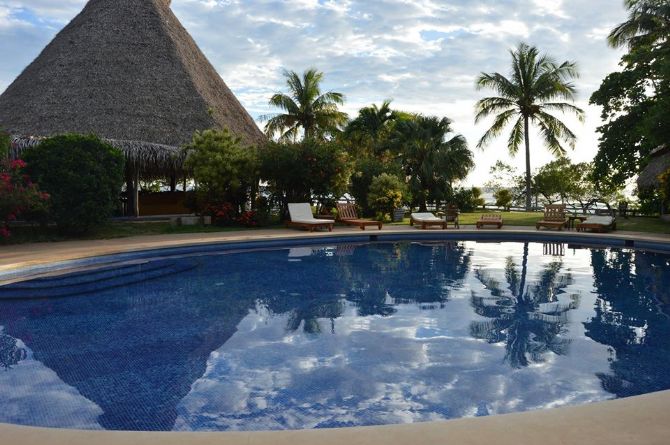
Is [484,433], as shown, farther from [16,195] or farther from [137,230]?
[137,230]

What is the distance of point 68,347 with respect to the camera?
5621mm

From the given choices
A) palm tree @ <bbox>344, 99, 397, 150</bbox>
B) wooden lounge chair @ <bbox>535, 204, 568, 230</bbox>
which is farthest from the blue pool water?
palm tree @ <bbox>344, 99, 397, 150</bbox>

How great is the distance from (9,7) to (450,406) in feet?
72.7

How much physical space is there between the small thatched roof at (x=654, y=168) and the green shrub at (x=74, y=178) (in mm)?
19293

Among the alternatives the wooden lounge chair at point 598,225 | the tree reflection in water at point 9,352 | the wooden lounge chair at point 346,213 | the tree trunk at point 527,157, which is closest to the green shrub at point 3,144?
the tree reflection in water at point 9,352

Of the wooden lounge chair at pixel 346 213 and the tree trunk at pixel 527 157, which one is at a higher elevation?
the tree trunk at pixel 527 157

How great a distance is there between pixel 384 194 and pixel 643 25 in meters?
13.9

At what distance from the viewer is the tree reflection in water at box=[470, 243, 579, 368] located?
5492 millimetres

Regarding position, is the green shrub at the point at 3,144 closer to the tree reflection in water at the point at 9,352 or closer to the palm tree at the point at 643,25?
the tree reflection in water at the point at 9,352

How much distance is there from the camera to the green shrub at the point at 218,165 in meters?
15.9

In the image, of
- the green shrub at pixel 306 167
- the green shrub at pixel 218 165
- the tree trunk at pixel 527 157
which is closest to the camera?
the green shrub at pixel 218 165

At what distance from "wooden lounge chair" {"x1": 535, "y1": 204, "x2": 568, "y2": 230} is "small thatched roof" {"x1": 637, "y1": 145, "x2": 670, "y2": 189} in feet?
19.6

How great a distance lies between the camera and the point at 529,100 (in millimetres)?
25297

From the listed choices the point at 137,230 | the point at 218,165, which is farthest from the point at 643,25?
the point at 137,230
